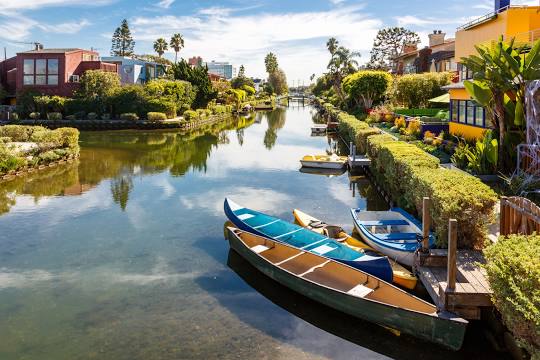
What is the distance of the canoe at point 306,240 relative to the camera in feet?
40.5

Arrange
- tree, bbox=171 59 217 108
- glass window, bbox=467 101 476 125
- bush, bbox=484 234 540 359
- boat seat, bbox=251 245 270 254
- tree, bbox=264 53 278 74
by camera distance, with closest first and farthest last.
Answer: bush, bbox=484 234 540 359, boat seat, bbox=251 245 270 254, glass window, bbox=467 101 476 125, tree, bbox=171 59 217 108, tree, bbox=264 53 278 74

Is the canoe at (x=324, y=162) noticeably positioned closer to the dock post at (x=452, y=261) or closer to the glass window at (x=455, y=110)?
the glass window at (x=455, y=110)

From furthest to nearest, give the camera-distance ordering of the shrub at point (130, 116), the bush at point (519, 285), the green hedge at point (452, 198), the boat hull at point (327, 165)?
the shrub at point (130, 116), the boat hull at point (327, 165), the green hedge at point (452, 198), the bush at point (519, 285)

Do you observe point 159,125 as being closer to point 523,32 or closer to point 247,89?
point 523,32

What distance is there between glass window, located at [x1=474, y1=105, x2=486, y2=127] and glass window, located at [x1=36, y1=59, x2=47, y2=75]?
210 ft

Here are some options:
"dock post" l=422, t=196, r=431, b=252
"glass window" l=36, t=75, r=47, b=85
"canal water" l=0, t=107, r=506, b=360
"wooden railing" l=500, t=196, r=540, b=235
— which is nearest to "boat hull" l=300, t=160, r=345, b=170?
"canal water" l=0, t=107, r=506, b=360

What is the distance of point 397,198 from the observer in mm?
21141

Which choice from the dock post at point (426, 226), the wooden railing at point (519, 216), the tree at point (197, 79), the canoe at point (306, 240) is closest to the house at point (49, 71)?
the tree at point (197, 79)

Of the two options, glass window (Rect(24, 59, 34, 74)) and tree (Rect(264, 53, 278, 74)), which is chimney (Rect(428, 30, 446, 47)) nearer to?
glass window (Rect(24, 59, 34, 74))

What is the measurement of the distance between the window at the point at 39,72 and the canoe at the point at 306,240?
6330 cm

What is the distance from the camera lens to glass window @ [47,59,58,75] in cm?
7138

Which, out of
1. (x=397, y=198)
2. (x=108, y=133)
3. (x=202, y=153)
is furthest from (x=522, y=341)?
(x=108, y=133)

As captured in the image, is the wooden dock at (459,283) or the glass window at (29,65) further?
the glass window at (29,65)

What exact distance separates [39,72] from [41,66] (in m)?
0.93
